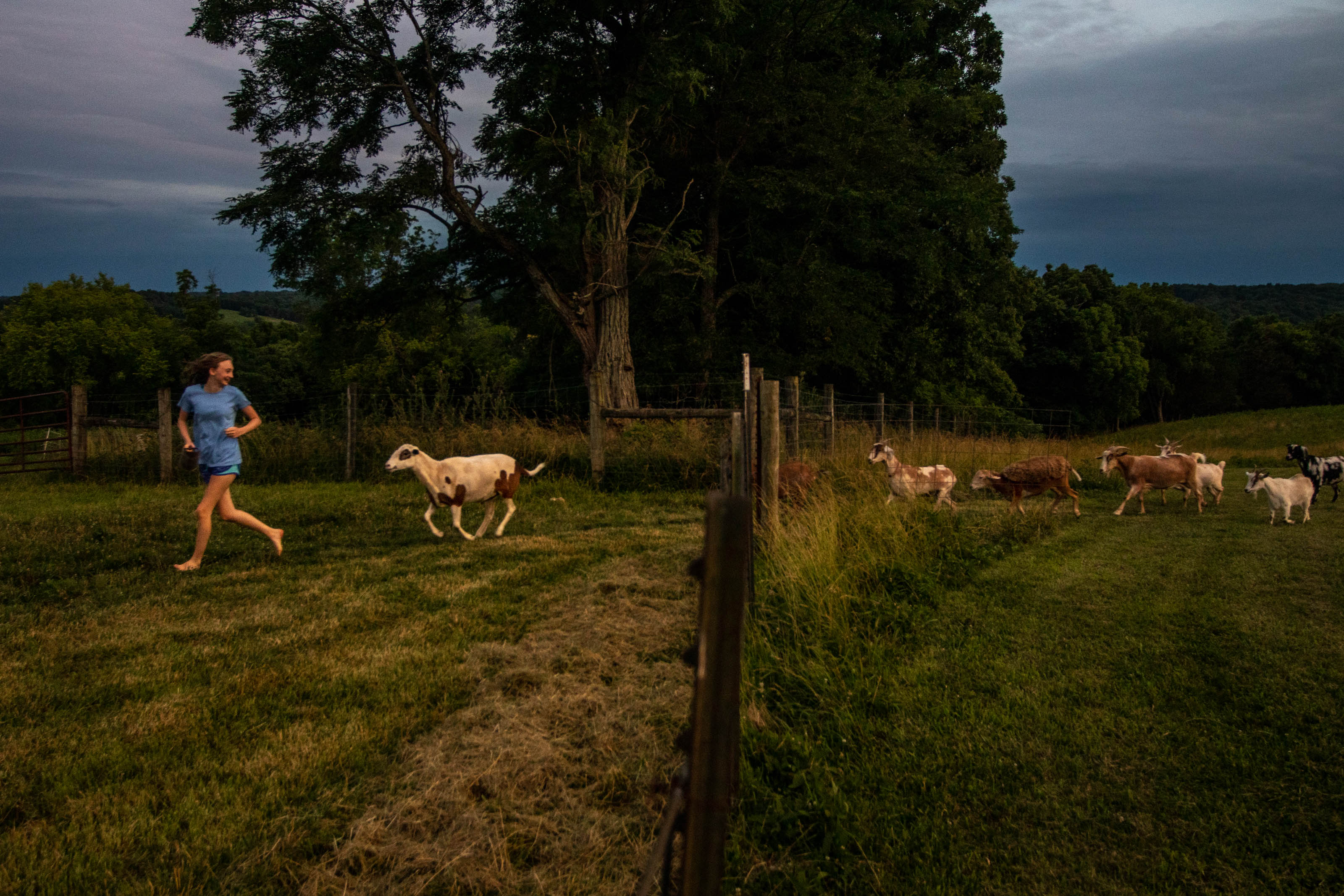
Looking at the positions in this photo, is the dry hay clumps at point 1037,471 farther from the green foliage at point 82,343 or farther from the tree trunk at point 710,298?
the green foliage at point 82,343

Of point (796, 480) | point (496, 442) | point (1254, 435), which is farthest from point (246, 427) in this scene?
point (1254, 435)

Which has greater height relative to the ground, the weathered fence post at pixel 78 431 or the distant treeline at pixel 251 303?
the distant treeline at pixel 251 303

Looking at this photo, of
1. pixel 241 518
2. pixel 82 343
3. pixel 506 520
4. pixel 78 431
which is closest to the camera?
pixel 241 518

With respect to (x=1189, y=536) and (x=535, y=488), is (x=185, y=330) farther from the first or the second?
(x=1189, y=536)

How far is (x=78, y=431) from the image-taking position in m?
15.2

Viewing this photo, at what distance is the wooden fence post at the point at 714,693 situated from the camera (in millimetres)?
947

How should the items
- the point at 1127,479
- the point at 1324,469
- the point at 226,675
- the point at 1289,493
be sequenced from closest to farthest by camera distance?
the point at 226,675, the point at 1289,493, the point at 1127,479, the point at 1324,469

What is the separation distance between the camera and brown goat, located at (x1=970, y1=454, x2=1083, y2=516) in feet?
34.0

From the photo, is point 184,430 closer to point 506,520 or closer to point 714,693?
point 506,520

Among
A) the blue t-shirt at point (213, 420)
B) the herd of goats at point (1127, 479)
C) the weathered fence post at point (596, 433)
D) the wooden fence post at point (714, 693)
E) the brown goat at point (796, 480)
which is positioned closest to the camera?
the wooden fence post at point (714, 693)

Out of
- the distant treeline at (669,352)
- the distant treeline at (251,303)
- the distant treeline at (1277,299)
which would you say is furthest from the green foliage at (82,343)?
the distant treeline at (1277,299)

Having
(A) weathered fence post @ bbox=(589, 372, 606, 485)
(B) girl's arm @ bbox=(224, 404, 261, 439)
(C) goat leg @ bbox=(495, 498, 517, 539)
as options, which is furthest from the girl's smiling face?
(A) weathered fence post @ bbox=(589, 372, 606, 485)

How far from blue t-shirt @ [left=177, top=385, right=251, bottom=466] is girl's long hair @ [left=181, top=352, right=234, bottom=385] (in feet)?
0.22

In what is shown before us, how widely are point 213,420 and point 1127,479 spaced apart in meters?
12.1
